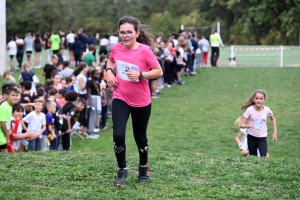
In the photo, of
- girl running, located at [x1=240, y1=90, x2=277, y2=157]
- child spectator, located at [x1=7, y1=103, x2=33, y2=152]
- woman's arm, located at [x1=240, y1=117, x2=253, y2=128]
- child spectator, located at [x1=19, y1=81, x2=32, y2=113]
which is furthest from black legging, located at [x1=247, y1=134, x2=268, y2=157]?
child spectator, located at [x1=19, y1=81, x2=32, y2=113]

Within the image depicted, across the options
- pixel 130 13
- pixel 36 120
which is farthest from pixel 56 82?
pixel 130 13

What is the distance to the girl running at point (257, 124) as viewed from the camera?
11.0m

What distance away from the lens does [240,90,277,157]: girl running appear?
35.9 feet

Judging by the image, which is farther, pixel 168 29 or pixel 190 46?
pixel 168 29

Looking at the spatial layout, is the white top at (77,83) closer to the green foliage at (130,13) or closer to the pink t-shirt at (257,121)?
the pink t-shirt at (257,121)

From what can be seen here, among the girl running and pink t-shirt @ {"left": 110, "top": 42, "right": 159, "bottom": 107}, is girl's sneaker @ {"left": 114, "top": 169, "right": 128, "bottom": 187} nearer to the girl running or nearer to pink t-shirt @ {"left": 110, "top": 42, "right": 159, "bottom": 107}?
pink t-shirt @ {"left": 110, "top": 42, "right": 159, "bottom": 107}

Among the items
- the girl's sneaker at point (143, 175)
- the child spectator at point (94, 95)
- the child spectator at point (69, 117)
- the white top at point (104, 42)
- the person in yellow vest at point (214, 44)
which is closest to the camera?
the girl's sneaker at point (143, 175)

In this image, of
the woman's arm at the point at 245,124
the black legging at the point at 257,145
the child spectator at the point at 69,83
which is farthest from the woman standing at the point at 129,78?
the child spectator at the point at 69,83

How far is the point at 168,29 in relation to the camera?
67500mm

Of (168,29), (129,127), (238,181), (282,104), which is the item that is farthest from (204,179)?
(168,29)

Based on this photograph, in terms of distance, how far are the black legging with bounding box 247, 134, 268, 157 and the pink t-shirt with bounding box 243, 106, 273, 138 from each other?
9 cm

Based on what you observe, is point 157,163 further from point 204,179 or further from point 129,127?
point 129,127

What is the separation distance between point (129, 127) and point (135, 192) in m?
11.0

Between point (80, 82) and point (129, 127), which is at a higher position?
point (80, 82)
